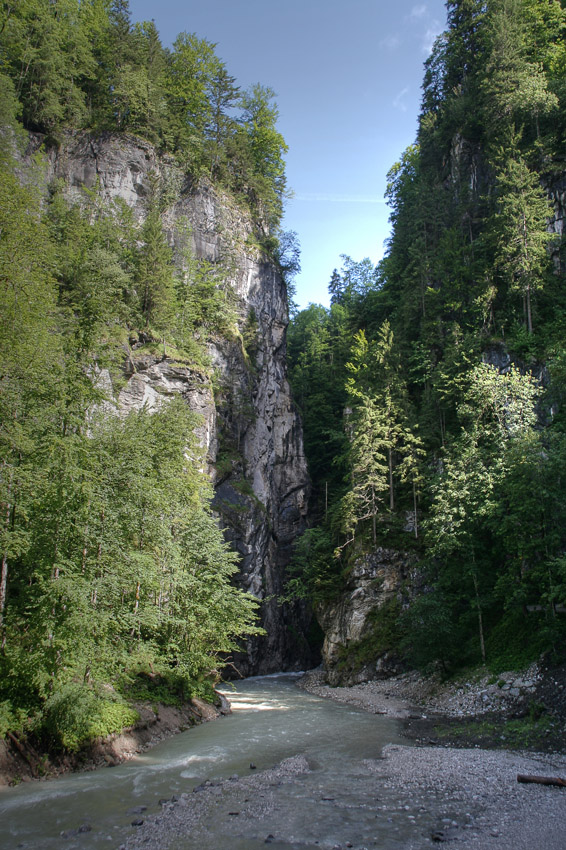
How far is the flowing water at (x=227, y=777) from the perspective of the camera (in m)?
8.06

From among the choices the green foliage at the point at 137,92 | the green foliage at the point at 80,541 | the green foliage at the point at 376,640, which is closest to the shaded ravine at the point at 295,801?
the green foliage at the point at 80,541

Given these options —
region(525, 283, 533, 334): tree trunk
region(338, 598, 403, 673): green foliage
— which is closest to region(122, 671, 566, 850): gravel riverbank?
region(338, 598, 403, 673): green foliage

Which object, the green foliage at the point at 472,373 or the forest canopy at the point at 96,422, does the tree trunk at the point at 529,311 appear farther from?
the forest canopy at the point at 96,422

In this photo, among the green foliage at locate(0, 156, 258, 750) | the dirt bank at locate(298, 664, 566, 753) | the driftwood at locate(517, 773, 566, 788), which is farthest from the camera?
the dirt bank at locate(298, 664, 566, 753)

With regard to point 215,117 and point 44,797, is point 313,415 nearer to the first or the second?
point 215,117

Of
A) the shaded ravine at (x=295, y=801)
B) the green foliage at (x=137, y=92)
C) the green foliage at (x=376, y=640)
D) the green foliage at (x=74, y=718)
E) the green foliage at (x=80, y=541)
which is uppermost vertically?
the green foliage at (x=137, y=92)

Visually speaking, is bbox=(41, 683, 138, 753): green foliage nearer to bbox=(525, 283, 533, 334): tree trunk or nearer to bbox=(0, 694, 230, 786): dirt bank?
bbox=(0, 694, 230, 786): dirt bank

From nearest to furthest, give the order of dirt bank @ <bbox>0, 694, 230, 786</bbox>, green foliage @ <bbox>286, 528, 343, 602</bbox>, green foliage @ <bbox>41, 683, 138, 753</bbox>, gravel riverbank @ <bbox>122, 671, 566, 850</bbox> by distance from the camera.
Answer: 1. gravel riverbank @ <bbox>122, 671, 566, 850</bbox>
2. dirt bank @ <bbox>0, 694, 230, 786</bbox>
3. green foliage @ <bbox>41, 683, 138, 753</bbox>
4. green foliage @ <bbox>286, 528, 343, 602</bbox>

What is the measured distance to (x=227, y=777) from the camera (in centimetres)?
1131

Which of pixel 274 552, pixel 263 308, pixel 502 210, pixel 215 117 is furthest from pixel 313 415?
pixel 215 117

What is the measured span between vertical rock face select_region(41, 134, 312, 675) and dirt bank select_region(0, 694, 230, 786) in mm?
14355

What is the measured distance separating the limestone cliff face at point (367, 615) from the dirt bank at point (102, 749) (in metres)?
10.9

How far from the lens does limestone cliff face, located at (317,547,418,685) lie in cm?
2573

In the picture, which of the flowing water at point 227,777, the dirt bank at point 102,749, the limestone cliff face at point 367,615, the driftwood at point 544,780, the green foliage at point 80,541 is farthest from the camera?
the limestone cliff face at point 367,615
